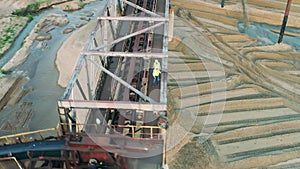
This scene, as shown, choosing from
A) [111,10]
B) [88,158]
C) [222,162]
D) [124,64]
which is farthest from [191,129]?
[111,10]

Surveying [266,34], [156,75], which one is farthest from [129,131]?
[266,34]

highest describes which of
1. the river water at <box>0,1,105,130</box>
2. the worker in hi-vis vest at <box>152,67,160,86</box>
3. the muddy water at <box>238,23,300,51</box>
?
the worker in hi-vis vest at <box>152,67,160,86</box>

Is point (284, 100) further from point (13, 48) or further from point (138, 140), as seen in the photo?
point (13, 48)

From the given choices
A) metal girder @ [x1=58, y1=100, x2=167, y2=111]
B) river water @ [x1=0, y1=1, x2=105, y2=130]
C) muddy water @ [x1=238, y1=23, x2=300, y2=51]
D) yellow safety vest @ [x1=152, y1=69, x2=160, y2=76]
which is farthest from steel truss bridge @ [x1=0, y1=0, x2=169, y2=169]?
muddy water @ [x1=238, y1=23, x2=300, y2=51]

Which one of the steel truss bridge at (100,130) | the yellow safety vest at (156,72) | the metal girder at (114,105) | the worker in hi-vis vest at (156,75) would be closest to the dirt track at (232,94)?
the steel truss bridge at (100,130)

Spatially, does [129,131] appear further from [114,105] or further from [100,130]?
[114,105]

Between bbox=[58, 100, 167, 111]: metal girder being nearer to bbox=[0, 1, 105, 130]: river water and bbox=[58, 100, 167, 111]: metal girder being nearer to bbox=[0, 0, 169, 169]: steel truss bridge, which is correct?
bbox=[0, 0, 169, 169]: steel truss bridge

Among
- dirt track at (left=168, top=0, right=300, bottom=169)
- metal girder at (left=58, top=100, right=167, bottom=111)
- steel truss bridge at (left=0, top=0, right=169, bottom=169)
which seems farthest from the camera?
dirt track at (left=168, top=0, right=300, bottom=169)
